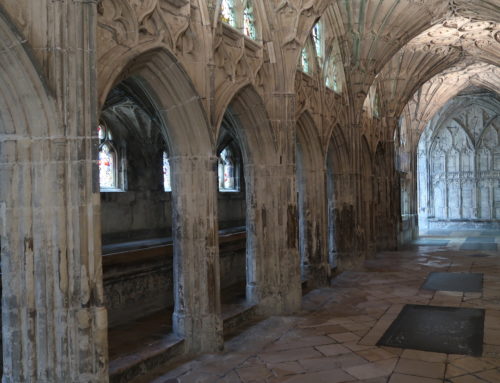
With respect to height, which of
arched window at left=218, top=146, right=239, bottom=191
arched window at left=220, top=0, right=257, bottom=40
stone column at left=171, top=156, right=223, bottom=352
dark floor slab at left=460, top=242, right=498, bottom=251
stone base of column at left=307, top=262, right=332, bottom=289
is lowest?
dark floor slab at left=460, top=242, right=498, bottom=251

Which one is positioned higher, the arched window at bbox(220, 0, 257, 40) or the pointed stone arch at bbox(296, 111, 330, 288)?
the arched window at bbox(220, 0, 257, 40)

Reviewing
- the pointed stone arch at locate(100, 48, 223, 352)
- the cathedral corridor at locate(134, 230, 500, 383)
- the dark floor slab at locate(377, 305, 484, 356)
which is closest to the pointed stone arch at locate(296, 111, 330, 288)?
the cathedral corridor at locate(134, 230, 500, 383)

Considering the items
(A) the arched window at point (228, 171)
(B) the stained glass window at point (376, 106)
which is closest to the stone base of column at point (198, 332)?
(A) the arched window at point (228, 171)

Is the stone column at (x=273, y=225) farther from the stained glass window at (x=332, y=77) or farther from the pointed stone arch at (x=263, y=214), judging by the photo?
the stained glass window at (x=332, y=77)

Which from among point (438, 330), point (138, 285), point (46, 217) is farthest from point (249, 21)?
point (438, 330)

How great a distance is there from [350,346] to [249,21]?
5.10m

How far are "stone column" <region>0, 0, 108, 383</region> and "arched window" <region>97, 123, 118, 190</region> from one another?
23.9 feet

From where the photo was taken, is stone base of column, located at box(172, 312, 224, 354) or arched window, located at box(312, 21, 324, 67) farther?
arched window, located at box(312, 21, 324, 67)

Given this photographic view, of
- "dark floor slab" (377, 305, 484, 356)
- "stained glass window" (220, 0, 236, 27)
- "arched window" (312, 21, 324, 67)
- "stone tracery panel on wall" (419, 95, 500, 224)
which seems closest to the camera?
"dark floor slab" (377, 305, 484, 356)

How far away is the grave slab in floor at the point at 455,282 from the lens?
10.1 metres

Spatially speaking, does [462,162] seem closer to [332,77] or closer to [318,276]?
[332,77]

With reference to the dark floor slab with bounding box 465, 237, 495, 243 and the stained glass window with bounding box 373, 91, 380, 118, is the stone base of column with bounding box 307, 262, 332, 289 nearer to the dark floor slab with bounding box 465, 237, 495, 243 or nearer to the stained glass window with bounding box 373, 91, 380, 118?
the stained glass window with bounding box 373, 91, 380, 118

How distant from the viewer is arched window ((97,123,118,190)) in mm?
11266

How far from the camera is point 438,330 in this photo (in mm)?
7020
